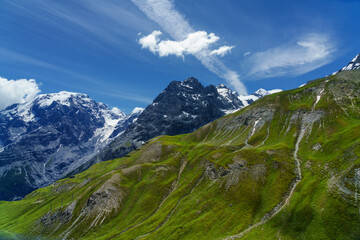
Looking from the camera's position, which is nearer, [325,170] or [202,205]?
[325,170]

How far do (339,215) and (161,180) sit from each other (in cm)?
12917

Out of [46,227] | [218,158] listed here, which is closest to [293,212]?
[218,158]

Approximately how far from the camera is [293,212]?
9806 centimetres

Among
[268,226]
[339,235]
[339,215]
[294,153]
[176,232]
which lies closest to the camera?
[339,235]

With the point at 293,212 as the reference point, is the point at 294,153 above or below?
above

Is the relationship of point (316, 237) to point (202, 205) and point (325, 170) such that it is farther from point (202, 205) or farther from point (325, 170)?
point (202, 205)

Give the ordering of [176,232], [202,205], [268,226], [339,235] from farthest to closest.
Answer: [202,205]
[176,232]
[268,226]
[339,235]

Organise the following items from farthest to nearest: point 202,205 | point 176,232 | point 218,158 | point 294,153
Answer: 1. point 218,158
2. point 294,153
3. point 202,205
4. point 176,232

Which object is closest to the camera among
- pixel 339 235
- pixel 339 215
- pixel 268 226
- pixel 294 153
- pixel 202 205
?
pixel 339 235

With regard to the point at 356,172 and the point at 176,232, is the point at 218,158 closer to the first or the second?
the point at 176,232

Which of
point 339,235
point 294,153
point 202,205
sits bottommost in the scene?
point 339,235

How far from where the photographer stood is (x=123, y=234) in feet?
444

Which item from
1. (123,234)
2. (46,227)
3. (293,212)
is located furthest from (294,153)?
(46,227)

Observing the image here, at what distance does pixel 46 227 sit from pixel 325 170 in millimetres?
206947
